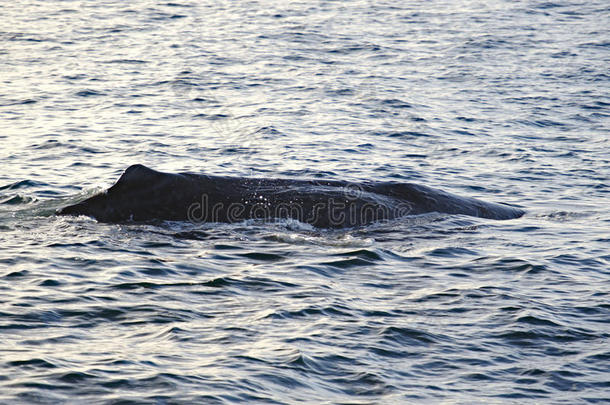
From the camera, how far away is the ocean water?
9.00 meters

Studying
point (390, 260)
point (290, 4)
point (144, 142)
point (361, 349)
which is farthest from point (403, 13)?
point (361, 349)

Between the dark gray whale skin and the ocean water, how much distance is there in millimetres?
224

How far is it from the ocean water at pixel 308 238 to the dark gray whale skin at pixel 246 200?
0.73 ft

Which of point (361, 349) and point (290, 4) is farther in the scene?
point (290, 4)

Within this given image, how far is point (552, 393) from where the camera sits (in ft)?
28.9

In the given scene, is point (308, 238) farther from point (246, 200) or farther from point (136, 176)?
point (136, 176)

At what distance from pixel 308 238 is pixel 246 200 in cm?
106

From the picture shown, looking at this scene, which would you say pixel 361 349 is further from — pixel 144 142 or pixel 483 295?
pixel 144 142

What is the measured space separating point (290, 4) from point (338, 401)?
38.2 m

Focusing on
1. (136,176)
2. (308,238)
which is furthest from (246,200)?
(136,176)

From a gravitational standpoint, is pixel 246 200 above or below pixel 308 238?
above

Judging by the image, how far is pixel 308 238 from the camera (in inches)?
528

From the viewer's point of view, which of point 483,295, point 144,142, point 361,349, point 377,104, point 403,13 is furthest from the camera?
point 403,13

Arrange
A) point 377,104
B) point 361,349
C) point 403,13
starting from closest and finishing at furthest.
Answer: point 361,349
point 377,104
point 403,13
